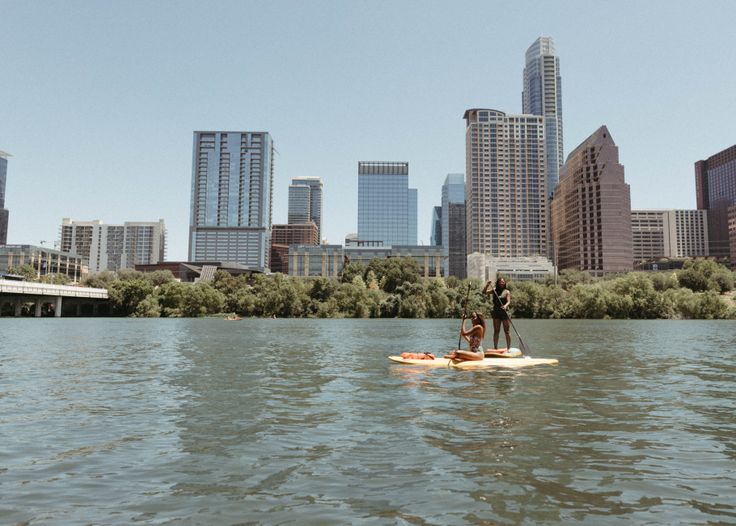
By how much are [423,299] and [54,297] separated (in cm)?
→ 8913

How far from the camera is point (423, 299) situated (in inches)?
5002

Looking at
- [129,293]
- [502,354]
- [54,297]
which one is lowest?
[502,354]

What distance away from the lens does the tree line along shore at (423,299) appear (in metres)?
114

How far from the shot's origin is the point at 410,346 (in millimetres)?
41594

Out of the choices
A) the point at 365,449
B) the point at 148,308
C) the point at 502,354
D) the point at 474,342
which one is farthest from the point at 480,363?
the point at 148,308

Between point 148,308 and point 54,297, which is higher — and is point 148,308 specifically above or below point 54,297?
below

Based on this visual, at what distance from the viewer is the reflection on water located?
8.09 meters

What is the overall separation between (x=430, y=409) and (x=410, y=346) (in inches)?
1014

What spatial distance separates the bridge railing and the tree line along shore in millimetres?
4139

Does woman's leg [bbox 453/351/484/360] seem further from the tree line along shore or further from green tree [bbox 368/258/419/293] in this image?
green tree [bbox 368/258/419/293]

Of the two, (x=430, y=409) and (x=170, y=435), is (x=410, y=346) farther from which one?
(x=170, y=435)

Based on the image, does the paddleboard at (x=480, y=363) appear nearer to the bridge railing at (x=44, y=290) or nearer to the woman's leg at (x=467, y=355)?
the woman's leg at (x=467, y=355)

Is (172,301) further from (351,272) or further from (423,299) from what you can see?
(351,272)

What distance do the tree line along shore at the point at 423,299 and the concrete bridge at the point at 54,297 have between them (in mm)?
5399
